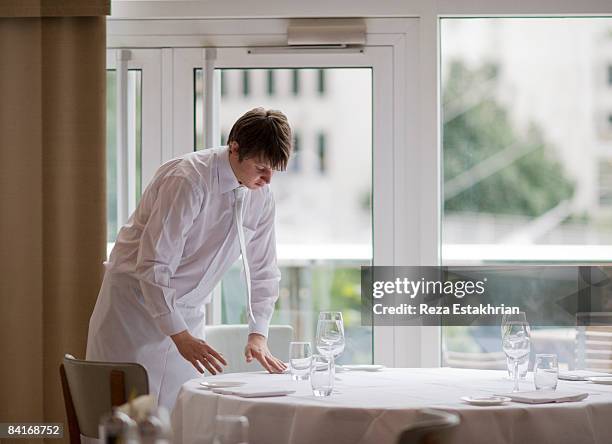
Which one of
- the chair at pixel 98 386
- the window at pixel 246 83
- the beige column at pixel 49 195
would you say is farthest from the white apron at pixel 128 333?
the window at pixel 246 83

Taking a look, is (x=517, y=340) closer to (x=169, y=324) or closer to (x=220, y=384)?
(x=220, y=384)

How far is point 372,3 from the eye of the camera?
4266 millimetres

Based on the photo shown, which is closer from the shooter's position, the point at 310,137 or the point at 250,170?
the point at 250,170

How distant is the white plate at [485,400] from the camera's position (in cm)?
228

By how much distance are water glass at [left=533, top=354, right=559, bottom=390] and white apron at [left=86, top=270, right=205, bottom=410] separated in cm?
126

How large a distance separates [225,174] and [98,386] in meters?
0.96

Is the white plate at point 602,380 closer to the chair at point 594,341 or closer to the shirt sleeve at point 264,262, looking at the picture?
the shirt sleeve at point 264,262

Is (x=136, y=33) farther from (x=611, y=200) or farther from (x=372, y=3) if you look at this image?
(x=611, y=200)

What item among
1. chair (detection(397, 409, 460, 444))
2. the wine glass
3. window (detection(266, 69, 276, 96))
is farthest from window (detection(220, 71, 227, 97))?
chair (detection(397, 409, 460, 444))

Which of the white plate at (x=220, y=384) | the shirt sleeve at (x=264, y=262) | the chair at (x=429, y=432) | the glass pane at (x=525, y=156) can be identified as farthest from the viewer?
the glass pane at (x=525, y=156)

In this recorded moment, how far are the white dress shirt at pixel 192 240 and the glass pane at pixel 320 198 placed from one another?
1.12 m

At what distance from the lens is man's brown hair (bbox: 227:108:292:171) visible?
2.86 meters

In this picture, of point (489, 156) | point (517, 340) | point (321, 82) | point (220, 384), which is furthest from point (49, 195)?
point (517, 340)

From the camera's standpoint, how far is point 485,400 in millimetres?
2295
